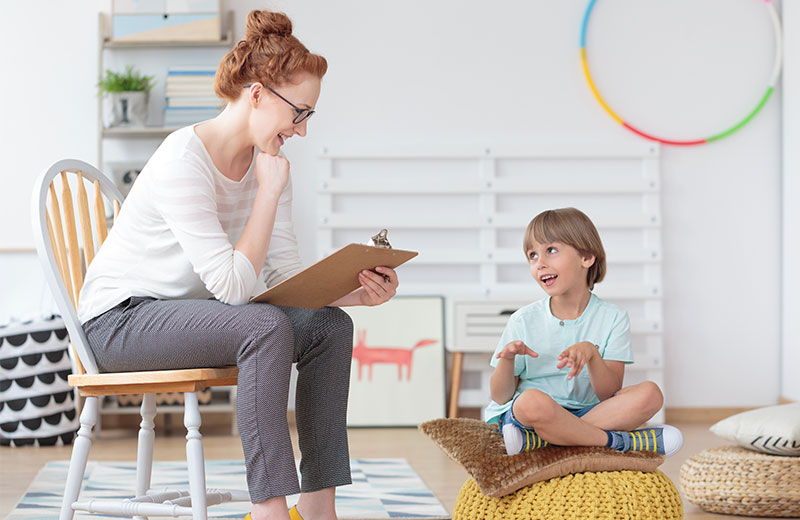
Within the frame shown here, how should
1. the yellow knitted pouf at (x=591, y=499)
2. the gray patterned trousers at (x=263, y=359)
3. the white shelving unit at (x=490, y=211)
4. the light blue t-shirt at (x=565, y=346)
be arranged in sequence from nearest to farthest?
the gray patterned trousers at (x=263, y=359)
the yellow knitted pouf at (x=591, y=499)
the light blue t-shirt at (x=565, y=346)
the white shelving unit at (x=490, y=211)

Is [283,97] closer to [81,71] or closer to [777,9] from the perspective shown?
[81,71]

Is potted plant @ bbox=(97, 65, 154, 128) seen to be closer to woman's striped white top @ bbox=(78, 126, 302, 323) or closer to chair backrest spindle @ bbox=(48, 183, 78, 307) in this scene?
chair backrest spindle @ bbox=(48, 183, 78, 307)

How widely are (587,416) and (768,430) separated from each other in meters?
0.77

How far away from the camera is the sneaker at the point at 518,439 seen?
1.64m

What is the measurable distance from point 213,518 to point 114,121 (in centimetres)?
196

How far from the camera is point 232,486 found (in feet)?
8.34

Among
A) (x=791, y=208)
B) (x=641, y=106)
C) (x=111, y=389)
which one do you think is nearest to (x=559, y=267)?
(x=111, y=389)

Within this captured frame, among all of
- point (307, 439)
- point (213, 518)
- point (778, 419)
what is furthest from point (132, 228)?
point (778, 419)

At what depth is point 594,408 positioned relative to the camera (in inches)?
66.8

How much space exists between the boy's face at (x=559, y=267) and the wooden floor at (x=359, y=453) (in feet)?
2.42

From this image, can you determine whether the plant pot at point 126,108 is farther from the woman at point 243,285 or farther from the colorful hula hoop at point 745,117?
the woman at point 243,285

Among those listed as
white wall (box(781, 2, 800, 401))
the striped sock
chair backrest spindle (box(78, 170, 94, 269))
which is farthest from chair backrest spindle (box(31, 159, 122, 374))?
white wall (box(781, 2, 800, 401))

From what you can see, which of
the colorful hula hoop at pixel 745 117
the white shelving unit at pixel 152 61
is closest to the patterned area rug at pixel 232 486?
the white shelving unit at pixel 152 61

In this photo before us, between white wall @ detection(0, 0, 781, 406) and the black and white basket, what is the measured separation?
1072 mm
